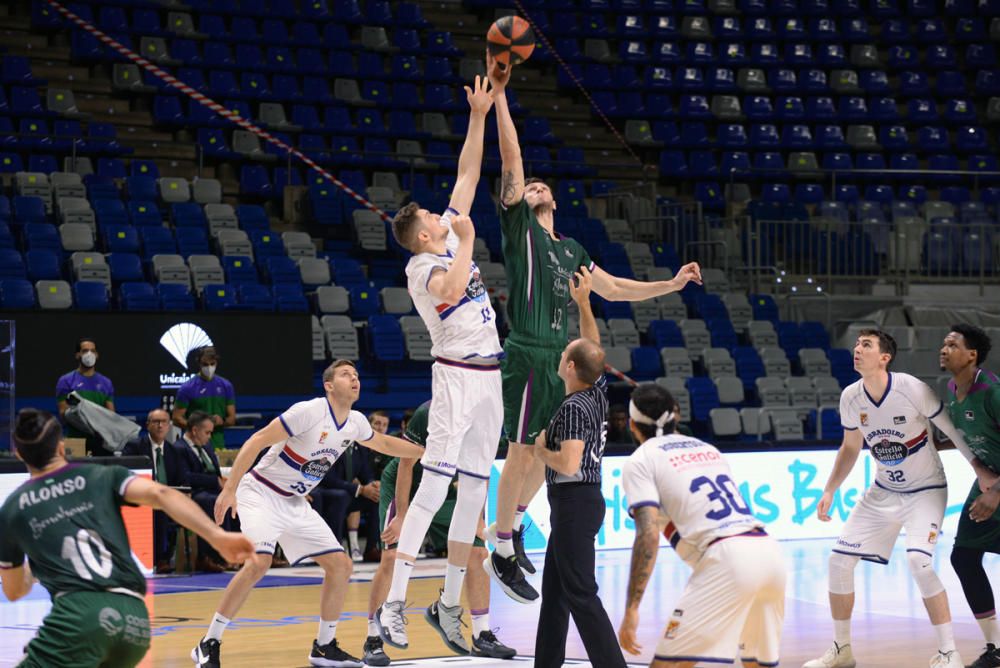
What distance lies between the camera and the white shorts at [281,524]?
9.00 meters

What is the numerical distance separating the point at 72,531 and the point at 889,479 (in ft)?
18.0

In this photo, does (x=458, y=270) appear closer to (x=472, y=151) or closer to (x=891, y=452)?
(x=472, y=151)

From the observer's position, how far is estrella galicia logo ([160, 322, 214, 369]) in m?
15.8

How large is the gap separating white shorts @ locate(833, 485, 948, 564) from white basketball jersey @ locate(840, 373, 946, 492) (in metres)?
0.07

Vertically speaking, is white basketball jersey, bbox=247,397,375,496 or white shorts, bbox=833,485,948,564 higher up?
white basketball jersey, bbox=247,397,375,496

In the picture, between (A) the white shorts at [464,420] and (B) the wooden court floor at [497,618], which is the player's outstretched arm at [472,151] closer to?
(A) the white shorts at [464,420]

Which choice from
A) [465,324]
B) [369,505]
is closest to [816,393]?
[369,505]

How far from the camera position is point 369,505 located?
1555 centimetres

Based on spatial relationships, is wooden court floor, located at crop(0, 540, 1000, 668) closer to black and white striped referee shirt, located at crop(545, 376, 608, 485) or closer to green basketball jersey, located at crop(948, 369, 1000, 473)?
green basketball jersey, located at crop(948, 369, 1000, 473)

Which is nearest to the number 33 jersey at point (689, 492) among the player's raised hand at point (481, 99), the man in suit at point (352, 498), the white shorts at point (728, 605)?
the white shorts at point (728, 605)

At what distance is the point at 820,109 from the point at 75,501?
2208 cm

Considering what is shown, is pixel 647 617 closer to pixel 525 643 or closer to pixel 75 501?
pixel 525 643

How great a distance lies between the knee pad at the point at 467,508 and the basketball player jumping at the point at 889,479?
247 cm

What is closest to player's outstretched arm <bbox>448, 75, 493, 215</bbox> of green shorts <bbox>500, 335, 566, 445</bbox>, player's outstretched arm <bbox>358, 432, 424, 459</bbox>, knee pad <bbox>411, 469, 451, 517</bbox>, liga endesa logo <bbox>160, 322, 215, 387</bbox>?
green shorts <bbox>500, 335, 566, 445</bbox>
